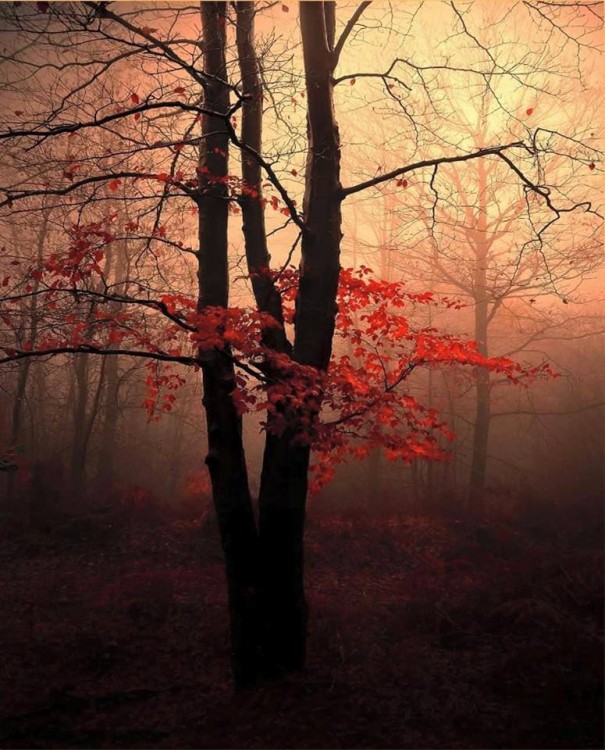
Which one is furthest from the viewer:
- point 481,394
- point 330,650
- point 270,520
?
point 481,394

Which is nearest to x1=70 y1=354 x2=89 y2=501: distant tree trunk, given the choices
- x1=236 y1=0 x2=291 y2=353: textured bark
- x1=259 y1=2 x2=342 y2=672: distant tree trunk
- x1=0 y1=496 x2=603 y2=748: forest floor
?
x1=0 y1=496 x2=603 y2=748: forest floor

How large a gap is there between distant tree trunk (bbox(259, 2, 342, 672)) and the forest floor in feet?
2.26

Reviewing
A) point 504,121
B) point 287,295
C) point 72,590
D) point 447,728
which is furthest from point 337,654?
point 504,121

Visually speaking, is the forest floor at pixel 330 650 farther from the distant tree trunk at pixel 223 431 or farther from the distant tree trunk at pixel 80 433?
the distant tree trunk at pixel 80 433

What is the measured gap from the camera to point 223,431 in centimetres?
598

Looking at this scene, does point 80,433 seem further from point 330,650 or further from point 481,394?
point 330,650

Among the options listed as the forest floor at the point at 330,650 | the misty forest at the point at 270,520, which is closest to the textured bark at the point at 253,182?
the misty forest at the point at 270,520

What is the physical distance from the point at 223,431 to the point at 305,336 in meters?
1.32

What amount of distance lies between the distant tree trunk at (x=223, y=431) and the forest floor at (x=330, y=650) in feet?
2.25

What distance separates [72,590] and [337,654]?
502 centimetres

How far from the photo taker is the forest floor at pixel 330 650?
16.8 feet

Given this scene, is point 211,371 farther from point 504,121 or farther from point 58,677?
point 504,121

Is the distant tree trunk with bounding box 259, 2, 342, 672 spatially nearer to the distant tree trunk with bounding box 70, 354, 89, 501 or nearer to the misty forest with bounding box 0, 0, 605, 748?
the misty forest with bounding box 0, 0, 605, 748

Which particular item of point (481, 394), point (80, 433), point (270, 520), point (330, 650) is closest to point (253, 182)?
point (270, 520)
